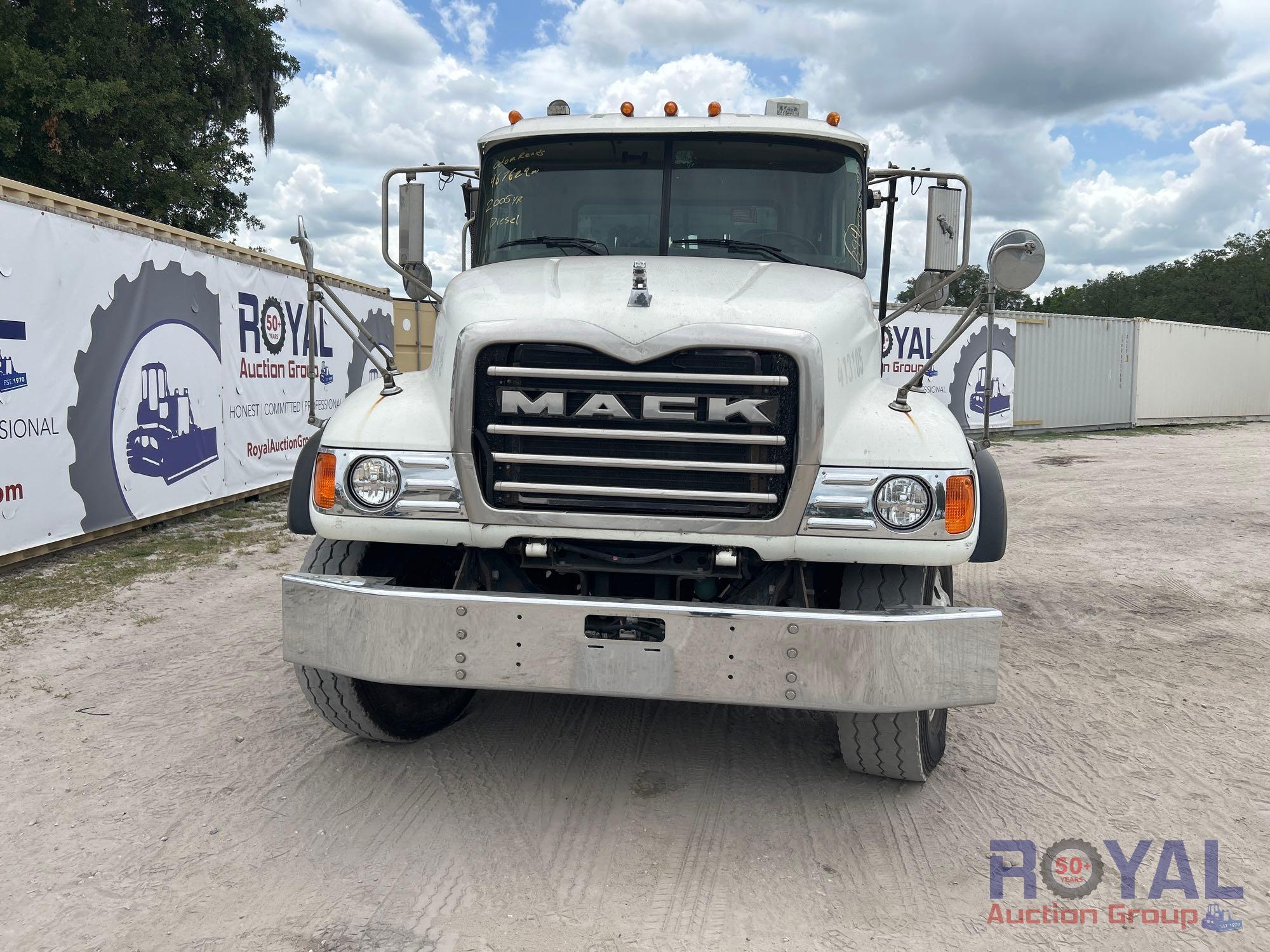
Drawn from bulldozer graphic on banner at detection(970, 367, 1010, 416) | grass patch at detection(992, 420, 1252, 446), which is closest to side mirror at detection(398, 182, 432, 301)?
bulldozer graphic on banner at detection(970, 367, 1010, 416)

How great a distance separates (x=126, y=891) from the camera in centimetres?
304

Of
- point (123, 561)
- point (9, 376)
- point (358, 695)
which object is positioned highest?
point (9, 376)

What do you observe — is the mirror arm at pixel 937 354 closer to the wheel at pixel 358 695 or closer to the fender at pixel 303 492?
the wheel at pixel 358 695

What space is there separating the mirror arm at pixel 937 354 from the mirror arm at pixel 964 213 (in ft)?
1.08

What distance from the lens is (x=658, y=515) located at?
3418 mm

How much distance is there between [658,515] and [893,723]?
3.85 ft

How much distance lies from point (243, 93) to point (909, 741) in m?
23.7

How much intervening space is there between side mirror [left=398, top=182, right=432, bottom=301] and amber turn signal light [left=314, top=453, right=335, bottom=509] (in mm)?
1687

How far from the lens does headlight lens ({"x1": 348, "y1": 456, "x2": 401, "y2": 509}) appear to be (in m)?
3.45

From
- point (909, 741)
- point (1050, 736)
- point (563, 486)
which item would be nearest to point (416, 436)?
point (563, 486)

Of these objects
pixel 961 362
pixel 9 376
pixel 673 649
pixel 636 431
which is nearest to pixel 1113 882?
pixel 673 649

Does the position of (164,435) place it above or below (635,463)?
below

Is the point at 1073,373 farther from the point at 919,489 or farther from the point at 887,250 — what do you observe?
the point at 919,489

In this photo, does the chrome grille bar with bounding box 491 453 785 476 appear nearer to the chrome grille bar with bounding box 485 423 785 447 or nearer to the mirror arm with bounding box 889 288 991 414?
the chrome grille bar with bounding box 485 423 785 447
